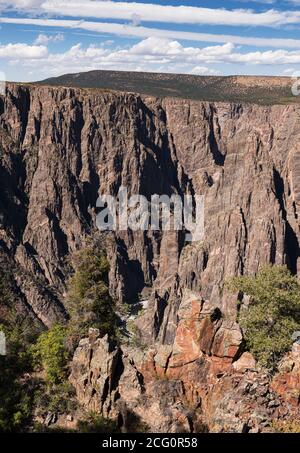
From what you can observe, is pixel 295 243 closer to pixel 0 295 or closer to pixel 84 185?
pixel 84 185

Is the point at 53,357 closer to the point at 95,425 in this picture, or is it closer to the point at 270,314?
the point at 95,425

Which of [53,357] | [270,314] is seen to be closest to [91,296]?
[53,357]

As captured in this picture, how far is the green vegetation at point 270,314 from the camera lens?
30422 mm

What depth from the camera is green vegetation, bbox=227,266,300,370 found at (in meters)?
30.4

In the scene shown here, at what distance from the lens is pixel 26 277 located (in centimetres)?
15175

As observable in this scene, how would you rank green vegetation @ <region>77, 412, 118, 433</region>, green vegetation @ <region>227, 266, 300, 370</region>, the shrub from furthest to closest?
green vegetation @ <region>227, 266, 300, 370</region>
the shrub
green vegetation @ <region>77, 412, 118, 433</region>

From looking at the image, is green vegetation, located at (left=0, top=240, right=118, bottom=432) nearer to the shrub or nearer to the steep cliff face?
the shrub

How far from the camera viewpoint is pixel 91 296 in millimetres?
38469

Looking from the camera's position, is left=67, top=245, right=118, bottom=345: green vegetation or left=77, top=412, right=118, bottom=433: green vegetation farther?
left=67, top=245, right=118, bottom=345: green vegetation

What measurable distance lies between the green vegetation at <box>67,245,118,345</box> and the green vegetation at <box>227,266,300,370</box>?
1001 cm

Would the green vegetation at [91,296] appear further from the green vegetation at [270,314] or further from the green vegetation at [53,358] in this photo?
the green vegetation at [270,314]

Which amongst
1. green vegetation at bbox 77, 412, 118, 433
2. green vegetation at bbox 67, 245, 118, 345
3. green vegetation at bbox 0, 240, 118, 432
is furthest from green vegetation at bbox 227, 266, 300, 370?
green vegetation at bbox 0, 240, 118, 432

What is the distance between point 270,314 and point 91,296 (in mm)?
13456

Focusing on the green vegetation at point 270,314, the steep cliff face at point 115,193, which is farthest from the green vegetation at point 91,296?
the steep cliff face at point 115,193
